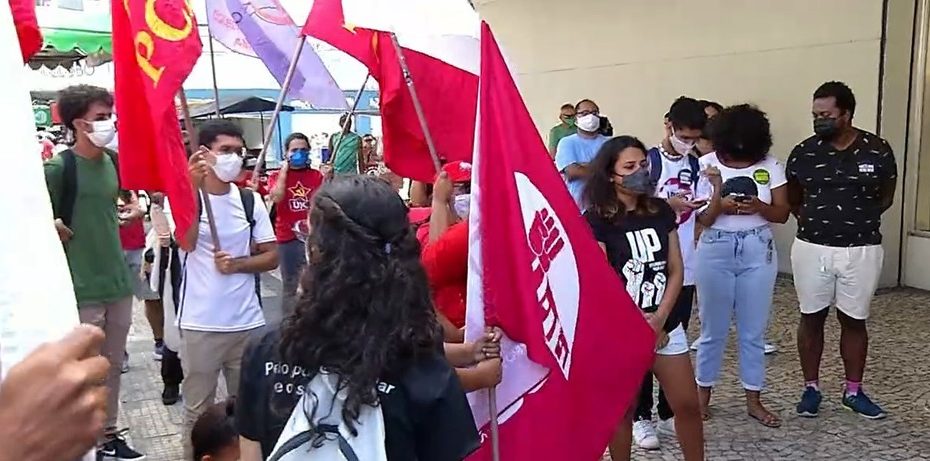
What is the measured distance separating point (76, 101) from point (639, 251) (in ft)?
9.08

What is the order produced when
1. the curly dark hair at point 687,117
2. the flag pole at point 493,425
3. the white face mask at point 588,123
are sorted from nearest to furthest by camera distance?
the flag pole at point 493,425 < the curly dark hair at point 687,117 < the white face mask at point 588,123

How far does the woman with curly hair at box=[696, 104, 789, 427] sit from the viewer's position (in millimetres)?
5125

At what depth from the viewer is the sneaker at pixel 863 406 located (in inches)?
212

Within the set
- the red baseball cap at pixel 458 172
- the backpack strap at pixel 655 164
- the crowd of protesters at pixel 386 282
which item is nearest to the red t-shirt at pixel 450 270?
the crowd of protesters at pixel 386 282

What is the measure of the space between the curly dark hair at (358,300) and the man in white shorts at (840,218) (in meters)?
3.70

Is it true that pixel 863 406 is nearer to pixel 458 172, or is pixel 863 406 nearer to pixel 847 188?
pixel 847 188

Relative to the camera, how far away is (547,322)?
3.01 m

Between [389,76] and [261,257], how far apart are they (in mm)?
1056

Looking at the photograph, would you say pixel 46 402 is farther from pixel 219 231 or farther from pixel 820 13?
pixel 820 13

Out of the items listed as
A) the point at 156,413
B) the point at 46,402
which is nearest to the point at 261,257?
the point at 156,413

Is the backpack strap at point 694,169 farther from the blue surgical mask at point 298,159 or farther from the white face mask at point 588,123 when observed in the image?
the blue surgical mask at point 298,159

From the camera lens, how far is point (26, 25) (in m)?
3.31

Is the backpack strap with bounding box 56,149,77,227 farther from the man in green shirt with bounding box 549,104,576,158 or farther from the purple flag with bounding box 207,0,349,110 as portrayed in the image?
the man in green shirt with bounding box 549,104,576,158

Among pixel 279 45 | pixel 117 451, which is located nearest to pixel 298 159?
pixel 279 45
